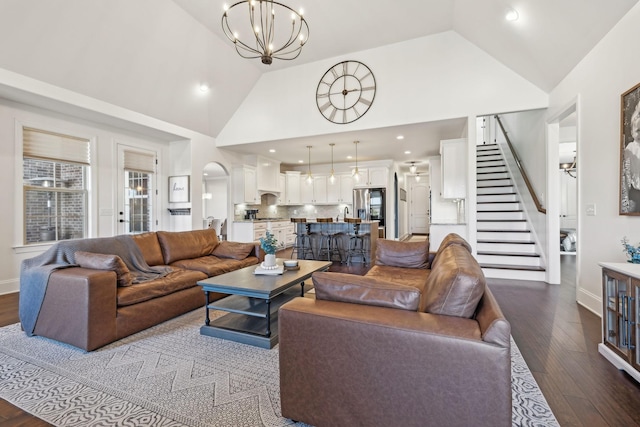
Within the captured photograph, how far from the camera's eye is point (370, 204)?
877 cm

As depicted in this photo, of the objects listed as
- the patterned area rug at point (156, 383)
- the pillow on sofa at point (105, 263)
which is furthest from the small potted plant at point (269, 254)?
the pillow on sofa at point (105, 263)

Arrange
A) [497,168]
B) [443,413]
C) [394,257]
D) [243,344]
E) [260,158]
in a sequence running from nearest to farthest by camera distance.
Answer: [443,413], [243,344], [394,257], [497,168], [260,158]

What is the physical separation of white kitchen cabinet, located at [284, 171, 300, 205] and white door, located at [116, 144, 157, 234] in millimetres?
4046

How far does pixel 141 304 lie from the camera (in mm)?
2812

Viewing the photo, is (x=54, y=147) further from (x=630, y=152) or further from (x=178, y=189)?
(x=630, y=152)

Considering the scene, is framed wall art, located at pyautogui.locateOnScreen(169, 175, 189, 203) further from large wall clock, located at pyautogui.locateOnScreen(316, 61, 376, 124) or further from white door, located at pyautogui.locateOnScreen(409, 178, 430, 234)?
white door, located at pyautogui.locateOnScreen(409, 178, 430, 234)

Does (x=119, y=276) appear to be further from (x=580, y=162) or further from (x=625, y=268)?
(x=580, y=162)

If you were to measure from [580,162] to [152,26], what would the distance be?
19.6ft

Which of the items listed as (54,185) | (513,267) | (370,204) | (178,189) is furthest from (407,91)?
(54,185)

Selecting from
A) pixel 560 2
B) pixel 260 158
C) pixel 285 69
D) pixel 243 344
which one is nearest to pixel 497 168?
pixel 560 2

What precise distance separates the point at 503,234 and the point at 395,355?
5259mm

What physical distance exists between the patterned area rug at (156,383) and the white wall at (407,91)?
3.93 meters

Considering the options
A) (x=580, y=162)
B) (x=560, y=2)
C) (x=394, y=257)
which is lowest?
(x=394, y=257)

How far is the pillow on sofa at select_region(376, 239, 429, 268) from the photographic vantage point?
3.76m
